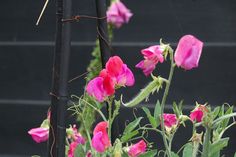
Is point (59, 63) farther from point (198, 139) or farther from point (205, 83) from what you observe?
point (205, 83)

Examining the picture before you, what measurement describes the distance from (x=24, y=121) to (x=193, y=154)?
2.67m

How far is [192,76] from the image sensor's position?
362 cm

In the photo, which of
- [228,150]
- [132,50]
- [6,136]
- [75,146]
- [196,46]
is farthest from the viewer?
[6,136]

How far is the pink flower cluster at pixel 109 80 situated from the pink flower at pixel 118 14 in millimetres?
2242

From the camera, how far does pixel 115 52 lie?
12.4 ft

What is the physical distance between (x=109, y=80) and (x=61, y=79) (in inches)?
5.3

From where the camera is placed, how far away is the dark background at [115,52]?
11.8ft

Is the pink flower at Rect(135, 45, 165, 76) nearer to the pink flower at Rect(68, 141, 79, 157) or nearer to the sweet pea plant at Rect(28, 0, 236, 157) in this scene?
the sweet pea plant at Rect(28, 0, 236, 157)

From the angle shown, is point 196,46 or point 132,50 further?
point 132,50

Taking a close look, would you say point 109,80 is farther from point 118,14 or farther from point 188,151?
point 118,14

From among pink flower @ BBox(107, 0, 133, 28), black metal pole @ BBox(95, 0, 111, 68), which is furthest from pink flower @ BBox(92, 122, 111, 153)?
pink flower @ BBox(107, 0, 133, 28)

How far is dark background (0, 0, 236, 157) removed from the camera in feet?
11.8

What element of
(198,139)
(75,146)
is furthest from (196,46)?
(75,146)

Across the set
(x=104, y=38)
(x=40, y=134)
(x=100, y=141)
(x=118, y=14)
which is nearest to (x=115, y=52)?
(x=118, y=14)
